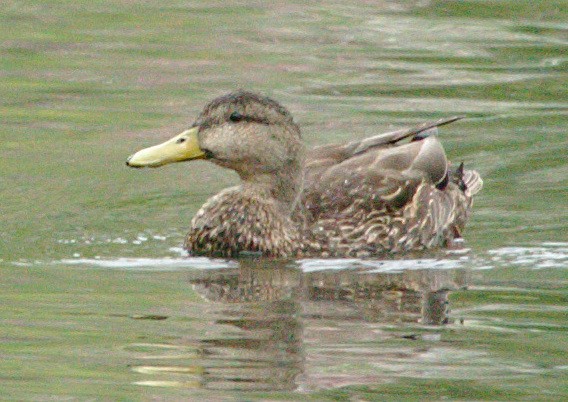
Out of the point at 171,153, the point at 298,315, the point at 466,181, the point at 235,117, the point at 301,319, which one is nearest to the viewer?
the point at 301,319

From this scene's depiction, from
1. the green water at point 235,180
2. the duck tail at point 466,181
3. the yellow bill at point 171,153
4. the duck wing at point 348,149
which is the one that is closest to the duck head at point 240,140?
the yellow bill at point 171,153

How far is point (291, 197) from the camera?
37.2ft

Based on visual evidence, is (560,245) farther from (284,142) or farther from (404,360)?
(404,360)

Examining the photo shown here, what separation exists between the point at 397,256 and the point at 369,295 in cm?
136

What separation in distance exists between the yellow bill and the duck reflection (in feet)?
2.24

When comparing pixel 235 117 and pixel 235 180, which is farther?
pixel 235 180

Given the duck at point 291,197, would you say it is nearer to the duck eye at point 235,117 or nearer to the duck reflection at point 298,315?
the duck eye at point 235,117

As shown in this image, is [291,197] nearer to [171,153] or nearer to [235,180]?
[171,153]

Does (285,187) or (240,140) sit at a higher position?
(240,140)

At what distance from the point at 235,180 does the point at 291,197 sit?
82.5 inches

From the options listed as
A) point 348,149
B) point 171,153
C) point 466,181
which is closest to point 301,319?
point 171,153

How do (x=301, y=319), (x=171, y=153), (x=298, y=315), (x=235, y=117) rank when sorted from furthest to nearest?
(x=235, y=117)
(x=171, y=153)
(x=298, y=315)
(x=301, y=319)

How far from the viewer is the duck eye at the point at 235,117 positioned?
11.0 meters

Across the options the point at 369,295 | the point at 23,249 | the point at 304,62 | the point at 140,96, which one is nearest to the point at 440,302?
the point at 369,295
